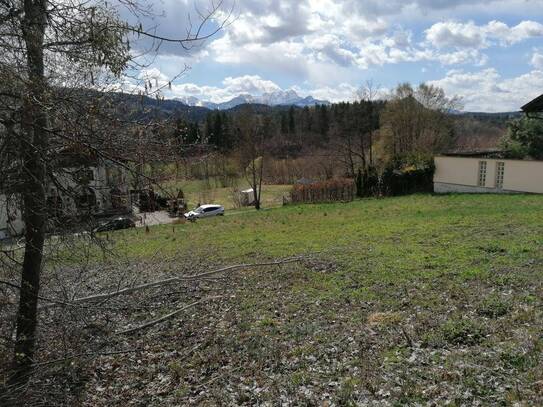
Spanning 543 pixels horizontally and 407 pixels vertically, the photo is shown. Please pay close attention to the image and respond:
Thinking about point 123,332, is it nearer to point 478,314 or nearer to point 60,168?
point 60,168

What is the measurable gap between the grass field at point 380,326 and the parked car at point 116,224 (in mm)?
364

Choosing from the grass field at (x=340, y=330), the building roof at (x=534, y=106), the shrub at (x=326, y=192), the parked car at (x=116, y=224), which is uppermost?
the building roof at (x=534, y=106)

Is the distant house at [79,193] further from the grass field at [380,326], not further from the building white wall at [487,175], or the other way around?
the building white wall at [487,175]

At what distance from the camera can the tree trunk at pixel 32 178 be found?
11.3 ft

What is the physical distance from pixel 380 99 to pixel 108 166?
48630mm

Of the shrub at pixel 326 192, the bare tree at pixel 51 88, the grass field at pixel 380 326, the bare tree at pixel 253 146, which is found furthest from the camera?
the bare tree at pixel 253 146

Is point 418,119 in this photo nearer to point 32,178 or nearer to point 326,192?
point 326,192

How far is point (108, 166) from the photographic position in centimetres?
387

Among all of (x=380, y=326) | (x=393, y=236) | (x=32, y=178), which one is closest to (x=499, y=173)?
(x=393, y=236)

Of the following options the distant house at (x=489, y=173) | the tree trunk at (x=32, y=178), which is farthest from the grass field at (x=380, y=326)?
the distant house at (x=489, y=173)

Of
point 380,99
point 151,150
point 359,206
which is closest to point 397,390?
point 151,150

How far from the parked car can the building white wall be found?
26.3 m

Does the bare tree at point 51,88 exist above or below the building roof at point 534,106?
below

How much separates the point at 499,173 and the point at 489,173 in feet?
1.94
